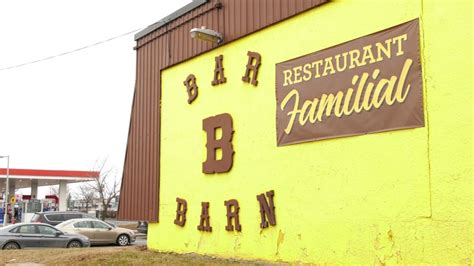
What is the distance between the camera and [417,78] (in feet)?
27.0

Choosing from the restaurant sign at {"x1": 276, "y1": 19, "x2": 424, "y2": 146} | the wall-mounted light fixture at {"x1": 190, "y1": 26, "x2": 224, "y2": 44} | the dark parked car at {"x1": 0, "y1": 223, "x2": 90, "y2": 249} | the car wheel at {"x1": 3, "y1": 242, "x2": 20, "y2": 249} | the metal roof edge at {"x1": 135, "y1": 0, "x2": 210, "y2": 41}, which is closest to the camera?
the restaurant sign at {"x1": 276, "y1": 19, "x2": 424, "y2": 146}

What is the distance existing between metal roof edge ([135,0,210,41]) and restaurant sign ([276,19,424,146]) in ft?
11.8

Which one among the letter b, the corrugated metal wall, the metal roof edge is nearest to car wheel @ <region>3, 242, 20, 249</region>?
the corrugated metal wall

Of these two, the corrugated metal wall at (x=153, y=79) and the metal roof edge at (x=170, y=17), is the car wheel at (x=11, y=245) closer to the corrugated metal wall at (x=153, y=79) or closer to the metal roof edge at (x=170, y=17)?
the corrugated metal wall at (x=153, y=79)

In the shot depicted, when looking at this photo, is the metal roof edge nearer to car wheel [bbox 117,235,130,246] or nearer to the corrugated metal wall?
the corrugated metal wall

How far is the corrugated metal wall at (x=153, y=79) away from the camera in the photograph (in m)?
12.2

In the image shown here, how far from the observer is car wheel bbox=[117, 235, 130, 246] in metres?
26.3

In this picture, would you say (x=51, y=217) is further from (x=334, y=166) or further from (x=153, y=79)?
(x=334, y=166)

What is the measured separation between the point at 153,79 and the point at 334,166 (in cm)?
689

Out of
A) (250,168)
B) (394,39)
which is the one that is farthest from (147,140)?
(394,39)

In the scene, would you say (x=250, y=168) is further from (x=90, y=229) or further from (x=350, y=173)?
(x=90, y=229)

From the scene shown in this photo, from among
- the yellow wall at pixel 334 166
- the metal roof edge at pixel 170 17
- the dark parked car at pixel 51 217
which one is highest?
the metal roof edge at pixel 170 17

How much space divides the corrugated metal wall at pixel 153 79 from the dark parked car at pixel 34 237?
23.6ft

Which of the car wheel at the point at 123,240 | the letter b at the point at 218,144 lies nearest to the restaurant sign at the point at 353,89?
the letter b at the point at 218,144
